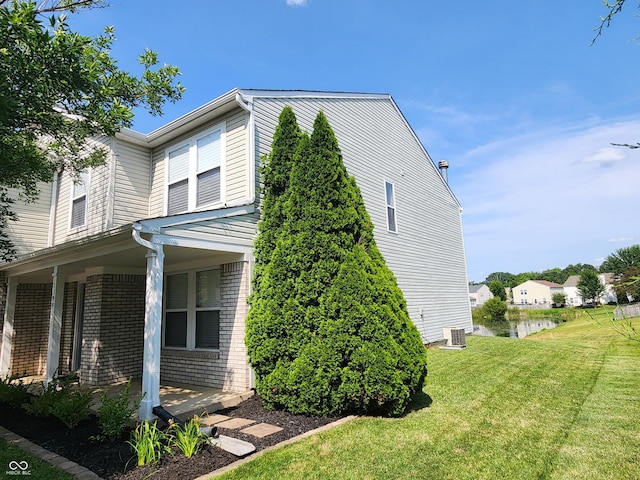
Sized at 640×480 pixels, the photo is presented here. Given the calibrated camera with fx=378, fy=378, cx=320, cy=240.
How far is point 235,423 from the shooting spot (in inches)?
217

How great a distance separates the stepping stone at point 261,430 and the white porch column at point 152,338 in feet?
4.57

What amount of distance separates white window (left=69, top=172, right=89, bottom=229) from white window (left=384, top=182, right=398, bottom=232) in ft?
28.8

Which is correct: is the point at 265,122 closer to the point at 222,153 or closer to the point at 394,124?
the point at 222,153

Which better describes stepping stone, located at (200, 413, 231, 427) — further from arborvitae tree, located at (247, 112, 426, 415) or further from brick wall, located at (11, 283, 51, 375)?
brick wall, located at (11, 283, 51, 375)

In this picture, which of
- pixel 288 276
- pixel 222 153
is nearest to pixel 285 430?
pixel 288 276

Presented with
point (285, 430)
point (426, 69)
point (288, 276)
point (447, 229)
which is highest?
point (426, 69)

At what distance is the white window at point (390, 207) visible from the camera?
478 inches

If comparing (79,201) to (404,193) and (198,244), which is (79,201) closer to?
(198,244)

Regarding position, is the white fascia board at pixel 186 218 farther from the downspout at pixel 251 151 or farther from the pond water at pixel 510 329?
the pond water at pixel 510 329

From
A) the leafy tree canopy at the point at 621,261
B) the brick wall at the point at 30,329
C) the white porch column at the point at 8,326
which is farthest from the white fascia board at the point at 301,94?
the brick wall at the point at 30,329

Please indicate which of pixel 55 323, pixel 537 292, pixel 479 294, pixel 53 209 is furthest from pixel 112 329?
pixel 537 292

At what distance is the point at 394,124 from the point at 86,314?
36.8ft

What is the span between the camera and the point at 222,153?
828 centimetres

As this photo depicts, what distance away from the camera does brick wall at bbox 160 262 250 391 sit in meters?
7.04
